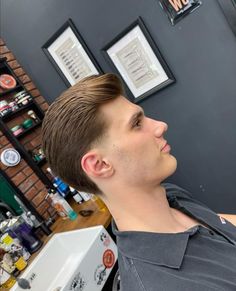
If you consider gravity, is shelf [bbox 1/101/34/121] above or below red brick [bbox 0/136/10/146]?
above

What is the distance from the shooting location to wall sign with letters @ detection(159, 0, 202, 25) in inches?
70.7

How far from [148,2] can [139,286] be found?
171 centimetres

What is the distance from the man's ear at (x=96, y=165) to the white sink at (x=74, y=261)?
2.74ft

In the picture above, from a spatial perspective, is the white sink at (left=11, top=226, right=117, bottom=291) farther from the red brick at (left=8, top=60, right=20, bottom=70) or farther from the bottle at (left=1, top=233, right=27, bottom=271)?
the red brick at (left=8, top=60, right=20, bottom=70)

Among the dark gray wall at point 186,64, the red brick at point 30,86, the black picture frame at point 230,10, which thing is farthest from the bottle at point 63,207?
the black picture frame at point 230,10

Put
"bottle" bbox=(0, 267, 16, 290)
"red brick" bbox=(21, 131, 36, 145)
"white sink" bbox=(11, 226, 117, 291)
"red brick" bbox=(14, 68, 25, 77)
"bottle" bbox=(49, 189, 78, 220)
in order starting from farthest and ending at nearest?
"red brick" bbox=(14, 68, 25, 77), "red brick" bbox=(21, 131, 36, 145), "bottle" bbox=(49, 189, 78, 220), "bottle" bbox=(0, 267, 16, 290), "white sink" bbox=(11, 226, 117, 291)

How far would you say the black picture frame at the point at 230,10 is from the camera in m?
1.69

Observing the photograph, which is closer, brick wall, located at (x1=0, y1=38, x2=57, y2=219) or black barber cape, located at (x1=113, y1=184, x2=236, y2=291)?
black barber cape, located at (x1=113, y1=184, x2=236, y2=291)

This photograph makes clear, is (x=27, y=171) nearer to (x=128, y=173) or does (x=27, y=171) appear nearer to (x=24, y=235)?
(x=24, y=235)

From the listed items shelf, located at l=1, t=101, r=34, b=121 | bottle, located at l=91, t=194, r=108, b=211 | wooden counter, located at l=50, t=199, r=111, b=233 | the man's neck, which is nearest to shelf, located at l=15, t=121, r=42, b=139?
shelf, located at l=1, t=101, r=34, b=121

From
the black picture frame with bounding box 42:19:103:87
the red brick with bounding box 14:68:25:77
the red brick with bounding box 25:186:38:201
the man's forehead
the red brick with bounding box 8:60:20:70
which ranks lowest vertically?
the red brick with bounding box 25:186:38:201

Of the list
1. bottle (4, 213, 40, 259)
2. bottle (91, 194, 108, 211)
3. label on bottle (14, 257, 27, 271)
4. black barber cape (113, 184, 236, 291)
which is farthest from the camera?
bottle (91, 194, 108, 211)

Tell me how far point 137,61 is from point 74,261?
1.43 metres

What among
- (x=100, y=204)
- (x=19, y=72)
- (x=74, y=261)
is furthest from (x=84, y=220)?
(x=19, y=72)
